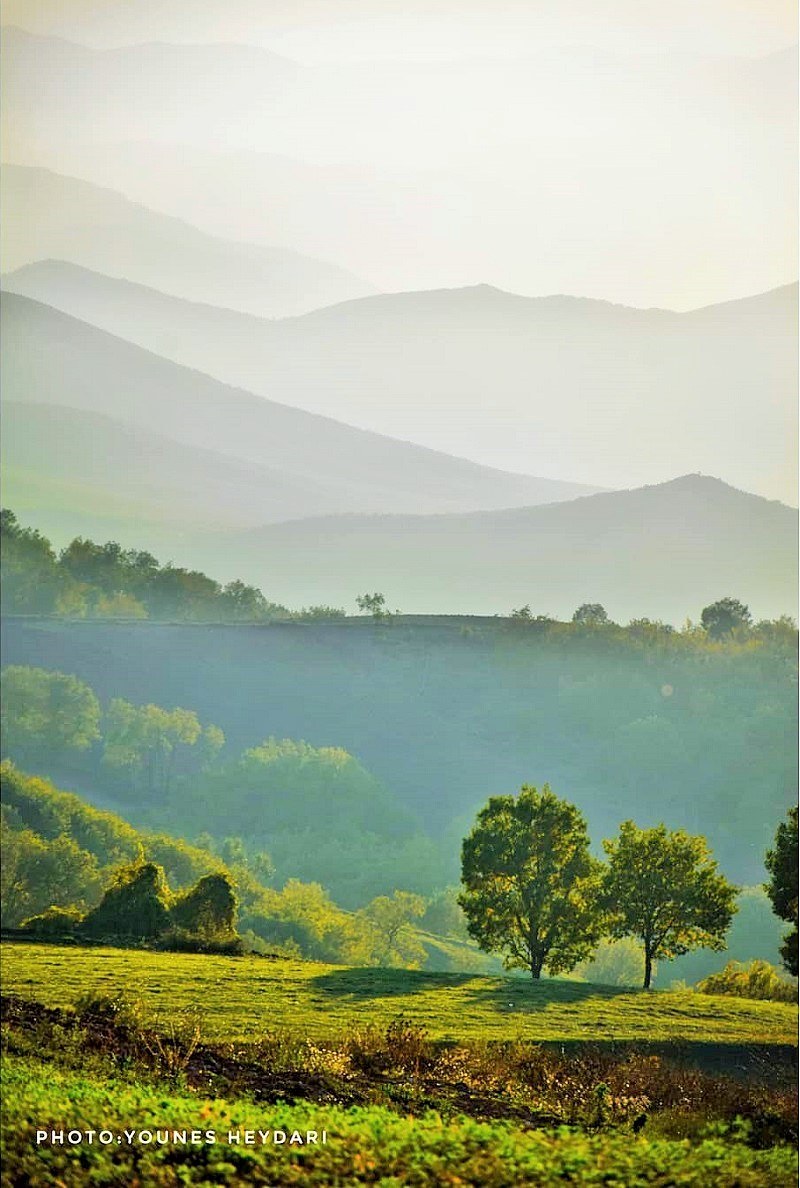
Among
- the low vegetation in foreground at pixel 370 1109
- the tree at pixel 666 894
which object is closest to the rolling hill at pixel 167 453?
the tree at pixel 666 894

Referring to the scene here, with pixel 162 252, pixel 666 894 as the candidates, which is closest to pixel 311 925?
pixel 666 894

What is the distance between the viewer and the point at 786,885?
7.46m

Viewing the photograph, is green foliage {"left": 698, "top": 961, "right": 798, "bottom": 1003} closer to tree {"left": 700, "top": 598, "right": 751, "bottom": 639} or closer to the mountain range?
tree {"left": 700, "top": 598, "right": 751, "bottom": 639}

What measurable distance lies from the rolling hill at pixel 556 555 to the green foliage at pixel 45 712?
1201mm

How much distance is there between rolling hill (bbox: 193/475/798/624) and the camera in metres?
7.86

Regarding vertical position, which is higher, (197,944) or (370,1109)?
(197,944)

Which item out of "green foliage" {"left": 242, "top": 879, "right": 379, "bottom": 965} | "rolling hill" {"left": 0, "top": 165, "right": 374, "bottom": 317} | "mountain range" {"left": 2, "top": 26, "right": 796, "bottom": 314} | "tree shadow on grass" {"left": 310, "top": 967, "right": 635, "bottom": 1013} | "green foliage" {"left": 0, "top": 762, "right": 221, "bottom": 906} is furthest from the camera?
"green foliage" {"left": 0, "top": 762, "right": 221, "bottom": 906}

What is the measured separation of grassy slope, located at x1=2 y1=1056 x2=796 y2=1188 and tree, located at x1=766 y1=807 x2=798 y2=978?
4.46ft

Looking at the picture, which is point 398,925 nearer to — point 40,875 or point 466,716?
point 466,716

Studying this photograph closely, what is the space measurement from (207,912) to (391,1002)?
1324 millimetres

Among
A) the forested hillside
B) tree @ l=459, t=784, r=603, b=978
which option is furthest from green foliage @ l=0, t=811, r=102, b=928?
tree @ l=459, t=784, r=603, b=978

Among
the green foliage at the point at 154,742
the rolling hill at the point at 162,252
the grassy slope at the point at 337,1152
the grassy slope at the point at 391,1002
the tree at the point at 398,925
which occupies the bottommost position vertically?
the grassy slope at the point at 337,1152

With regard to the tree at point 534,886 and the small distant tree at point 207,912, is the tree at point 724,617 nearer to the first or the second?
the tree at point 534,886

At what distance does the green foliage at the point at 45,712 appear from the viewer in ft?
29.4
